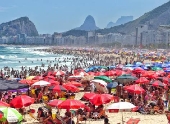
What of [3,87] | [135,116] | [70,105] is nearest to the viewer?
[70,105]

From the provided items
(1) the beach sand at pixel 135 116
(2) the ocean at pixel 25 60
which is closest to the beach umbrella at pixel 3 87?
(1) the beach sand at pixel 135 116

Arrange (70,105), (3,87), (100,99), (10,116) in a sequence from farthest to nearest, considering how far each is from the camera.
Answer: (3,87)
(100,99)
(70,105)
(10,116)

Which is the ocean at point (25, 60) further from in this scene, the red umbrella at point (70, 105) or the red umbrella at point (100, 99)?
the red umbrella at point (70, 105)

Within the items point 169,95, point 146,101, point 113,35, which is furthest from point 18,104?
point 113,35

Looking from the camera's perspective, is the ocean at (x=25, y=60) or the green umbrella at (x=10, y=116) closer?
the green umbrella at (x=10, y=116)

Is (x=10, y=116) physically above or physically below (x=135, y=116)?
above

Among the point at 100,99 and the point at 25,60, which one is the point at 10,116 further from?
the point at 25,60

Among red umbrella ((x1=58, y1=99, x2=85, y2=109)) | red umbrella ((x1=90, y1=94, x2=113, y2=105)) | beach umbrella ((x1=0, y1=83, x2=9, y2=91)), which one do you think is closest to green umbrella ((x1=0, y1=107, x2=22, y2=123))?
red umbrella ((x1=58, y1=99, x2=85, y2=109))

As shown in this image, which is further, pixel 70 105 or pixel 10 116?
pixel 70 105

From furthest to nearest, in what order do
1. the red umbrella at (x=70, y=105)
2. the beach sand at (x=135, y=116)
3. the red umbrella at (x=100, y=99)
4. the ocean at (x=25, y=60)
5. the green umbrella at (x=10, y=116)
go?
the ocean at (x=25, y=60), the beach sand at (x=135, y=116), the red umbrella at (x=100, y=99), the red umbrella at (x=70, y=105), the green umbrella at (x=10, y=116)

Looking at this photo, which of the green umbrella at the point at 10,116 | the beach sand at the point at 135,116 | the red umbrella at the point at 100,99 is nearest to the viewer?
the green umbrella at the point at 10,116

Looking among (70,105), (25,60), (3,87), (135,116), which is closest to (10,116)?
(70,105)

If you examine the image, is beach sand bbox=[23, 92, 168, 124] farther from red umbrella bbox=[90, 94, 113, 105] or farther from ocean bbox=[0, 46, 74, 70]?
ocean bbox=[0, 46, 74, 70]
